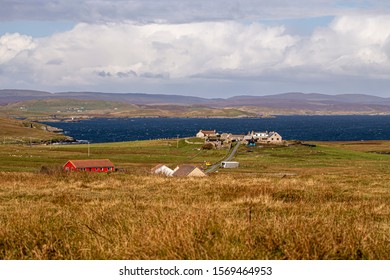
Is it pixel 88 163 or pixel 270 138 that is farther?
pixel 270 138

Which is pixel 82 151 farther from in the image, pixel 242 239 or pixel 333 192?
pixel 242 239

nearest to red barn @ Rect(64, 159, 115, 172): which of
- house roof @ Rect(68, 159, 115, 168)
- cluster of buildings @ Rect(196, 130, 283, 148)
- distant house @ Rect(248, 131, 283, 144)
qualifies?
house roof @ Rect(68, 159, 115, 168)

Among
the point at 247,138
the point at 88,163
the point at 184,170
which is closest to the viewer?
the point at 184,170

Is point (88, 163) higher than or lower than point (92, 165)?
higher

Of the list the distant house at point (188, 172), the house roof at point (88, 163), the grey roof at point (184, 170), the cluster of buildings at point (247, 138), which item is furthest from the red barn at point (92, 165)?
the cluster of buildings at point (247, 138)

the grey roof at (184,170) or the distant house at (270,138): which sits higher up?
the grey roof at (184,170)

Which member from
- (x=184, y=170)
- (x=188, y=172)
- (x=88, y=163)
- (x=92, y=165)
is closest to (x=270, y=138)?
(x=92, y=165)

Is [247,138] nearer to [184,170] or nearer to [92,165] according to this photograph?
[92,165]

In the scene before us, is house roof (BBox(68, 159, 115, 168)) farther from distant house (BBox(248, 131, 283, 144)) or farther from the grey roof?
distant house (BBox(248, 131, 283, 144))

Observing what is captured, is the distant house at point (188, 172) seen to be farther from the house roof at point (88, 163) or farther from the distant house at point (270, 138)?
the distant house at point (270, 138)

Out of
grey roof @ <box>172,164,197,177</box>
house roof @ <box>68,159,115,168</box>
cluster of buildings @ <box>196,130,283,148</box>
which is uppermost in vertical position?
grey roof @ <box>172,164,197,177</box>

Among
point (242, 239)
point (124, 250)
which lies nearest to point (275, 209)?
point (242, 239)

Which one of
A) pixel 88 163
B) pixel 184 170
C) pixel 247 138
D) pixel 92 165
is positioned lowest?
pixel 247 138

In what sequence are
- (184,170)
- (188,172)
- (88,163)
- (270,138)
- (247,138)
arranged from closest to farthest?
(188,172) → (184,170) → (88,163) → (270,138) → (247,138)
